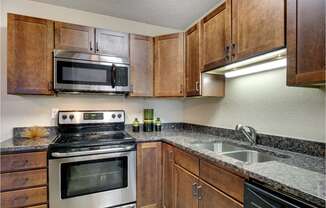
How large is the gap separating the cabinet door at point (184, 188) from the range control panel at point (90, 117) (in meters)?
1.06

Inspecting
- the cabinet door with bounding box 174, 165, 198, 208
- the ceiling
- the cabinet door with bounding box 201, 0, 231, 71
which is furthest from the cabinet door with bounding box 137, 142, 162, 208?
the ceiling

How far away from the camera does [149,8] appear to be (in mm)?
2293

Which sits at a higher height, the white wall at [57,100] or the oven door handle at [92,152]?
the white wall at [57,100]

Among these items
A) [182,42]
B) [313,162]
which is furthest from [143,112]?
[313,162]

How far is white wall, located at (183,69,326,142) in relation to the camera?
1.32 meters

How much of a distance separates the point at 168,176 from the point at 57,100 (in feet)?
5.24

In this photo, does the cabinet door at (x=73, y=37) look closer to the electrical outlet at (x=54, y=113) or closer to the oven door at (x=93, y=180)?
the electrical outlet at (x=54, y=113)

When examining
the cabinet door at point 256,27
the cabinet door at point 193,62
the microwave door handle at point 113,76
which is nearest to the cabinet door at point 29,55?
the microwave door handle at point 113,76

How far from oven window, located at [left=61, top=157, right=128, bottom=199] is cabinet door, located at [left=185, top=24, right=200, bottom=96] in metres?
1.08

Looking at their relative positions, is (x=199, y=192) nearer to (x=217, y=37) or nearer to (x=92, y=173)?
(x=92, y=173)

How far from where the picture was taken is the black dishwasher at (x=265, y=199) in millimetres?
822

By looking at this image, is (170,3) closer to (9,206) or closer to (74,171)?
(74,171)

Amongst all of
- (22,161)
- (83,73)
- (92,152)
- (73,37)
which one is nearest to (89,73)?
(83,73)

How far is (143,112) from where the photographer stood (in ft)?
8.87
